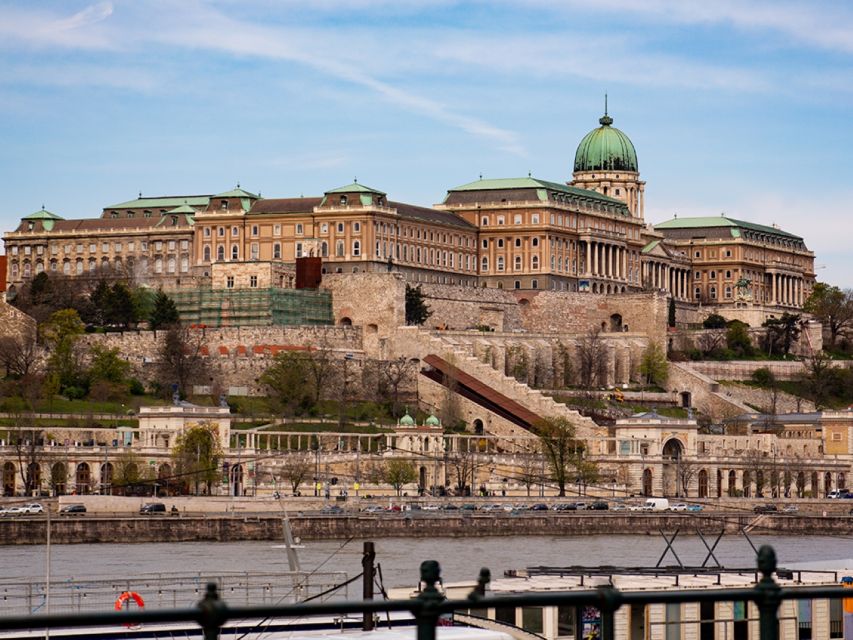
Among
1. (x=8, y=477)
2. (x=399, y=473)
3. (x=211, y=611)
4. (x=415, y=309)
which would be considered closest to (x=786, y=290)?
(x=415, y=309)

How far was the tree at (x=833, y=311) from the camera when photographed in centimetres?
17025

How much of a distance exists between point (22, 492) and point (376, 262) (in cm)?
5599

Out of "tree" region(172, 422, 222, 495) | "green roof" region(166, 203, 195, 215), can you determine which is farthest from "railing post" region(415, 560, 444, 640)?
"green roof" region(166, 203, 195, 215)

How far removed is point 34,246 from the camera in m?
162

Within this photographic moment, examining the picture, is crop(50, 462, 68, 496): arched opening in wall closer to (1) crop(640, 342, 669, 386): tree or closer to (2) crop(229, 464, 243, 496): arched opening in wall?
(2) crop(229, 464, 243, 496): arched opening in wall

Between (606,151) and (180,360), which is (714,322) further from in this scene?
(180,360)

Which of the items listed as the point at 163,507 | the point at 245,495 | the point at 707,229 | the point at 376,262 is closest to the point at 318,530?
the point at 163,507

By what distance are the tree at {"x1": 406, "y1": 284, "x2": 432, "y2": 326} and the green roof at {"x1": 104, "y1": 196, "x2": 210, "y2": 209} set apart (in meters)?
32.2

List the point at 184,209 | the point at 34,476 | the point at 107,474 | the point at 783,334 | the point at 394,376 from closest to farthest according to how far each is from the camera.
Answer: the point at 34,476, the point at 107,474, the point at 394,376, the point at 783,334, the point at 184,209

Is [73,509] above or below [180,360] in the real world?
below

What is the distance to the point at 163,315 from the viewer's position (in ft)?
453

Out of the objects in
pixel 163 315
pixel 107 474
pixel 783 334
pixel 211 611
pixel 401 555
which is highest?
pixel 783 334

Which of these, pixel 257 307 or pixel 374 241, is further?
pixel 374 241

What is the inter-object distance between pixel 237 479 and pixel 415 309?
41.7 meters
